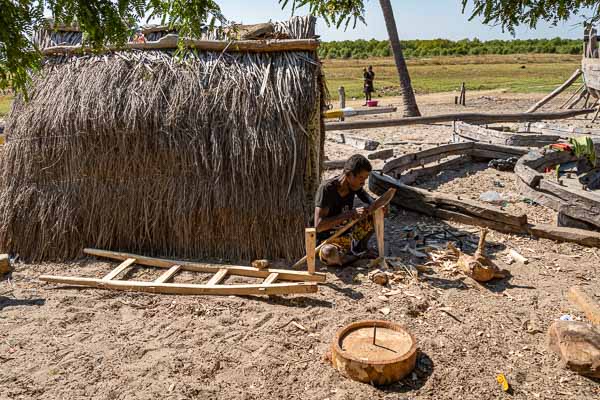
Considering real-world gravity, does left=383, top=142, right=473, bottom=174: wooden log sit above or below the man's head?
below

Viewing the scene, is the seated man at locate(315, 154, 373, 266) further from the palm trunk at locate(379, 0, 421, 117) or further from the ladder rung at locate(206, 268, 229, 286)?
the palm trunk at locate(379, 0, 421, 117)

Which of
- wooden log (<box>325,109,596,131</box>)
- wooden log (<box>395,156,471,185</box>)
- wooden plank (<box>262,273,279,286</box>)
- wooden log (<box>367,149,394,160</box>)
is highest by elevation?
wooden log (<box>325,109,596,131</box>)

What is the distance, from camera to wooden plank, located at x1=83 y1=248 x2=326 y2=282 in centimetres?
558

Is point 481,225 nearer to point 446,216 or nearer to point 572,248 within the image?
point 446,216

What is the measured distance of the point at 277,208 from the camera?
615cm

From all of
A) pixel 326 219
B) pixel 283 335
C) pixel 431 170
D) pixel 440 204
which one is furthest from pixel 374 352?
pixel 431 170

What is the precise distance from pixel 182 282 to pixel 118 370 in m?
1.72

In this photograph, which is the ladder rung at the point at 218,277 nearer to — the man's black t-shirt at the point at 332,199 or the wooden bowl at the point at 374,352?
the man's black t-shirt at the point at 332,199

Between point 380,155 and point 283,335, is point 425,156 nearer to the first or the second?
point 380,155

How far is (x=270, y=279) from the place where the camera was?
5539mm

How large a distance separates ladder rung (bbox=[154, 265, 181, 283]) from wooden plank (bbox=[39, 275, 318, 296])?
0.43ft

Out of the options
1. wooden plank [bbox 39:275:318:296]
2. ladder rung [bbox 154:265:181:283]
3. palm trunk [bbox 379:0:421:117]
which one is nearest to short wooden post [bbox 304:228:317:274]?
wooden plank [bbox 39:275:318:296]

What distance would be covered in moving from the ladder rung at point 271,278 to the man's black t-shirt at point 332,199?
721mm

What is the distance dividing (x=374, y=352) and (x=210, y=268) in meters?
2.59
